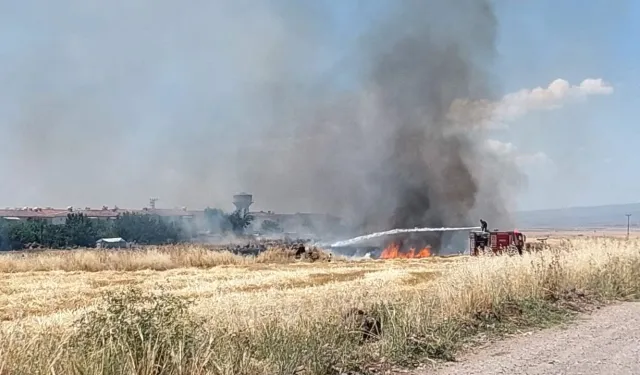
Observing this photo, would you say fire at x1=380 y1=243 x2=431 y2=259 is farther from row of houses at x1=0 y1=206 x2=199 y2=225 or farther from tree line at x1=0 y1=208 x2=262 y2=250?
row of houses at x1=0 y1=206 x2=199 y2=225

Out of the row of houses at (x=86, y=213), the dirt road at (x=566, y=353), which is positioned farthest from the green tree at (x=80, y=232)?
the dirt road at (x=566, y=353)

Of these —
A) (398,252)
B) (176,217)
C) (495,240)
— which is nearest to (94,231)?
(176,217)

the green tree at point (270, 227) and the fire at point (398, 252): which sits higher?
the green tree at point (270, 227)

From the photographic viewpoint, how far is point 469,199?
192ft

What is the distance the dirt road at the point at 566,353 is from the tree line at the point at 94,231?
57.6 m

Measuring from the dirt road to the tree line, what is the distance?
57.6 metres

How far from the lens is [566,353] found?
7762 millimetres

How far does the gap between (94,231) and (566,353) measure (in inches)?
2592

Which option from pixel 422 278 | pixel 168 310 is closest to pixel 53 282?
pixel 422 278

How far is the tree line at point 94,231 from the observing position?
6055cm

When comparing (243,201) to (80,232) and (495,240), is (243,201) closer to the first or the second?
(80,232)

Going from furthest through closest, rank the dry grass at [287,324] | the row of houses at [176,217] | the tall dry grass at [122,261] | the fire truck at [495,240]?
the row of houses at [176,217] → the fire truck at [495,240] → the tall dry grass at [122,261] → the dry grass at [287,324]

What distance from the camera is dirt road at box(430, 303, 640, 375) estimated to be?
22.9 ft

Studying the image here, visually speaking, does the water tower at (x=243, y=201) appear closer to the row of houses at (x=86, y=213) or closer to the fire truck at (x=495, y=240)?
the row of houses at (x=86, y=213)
